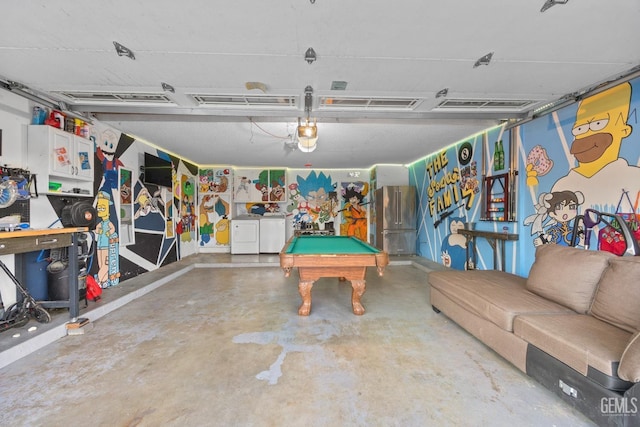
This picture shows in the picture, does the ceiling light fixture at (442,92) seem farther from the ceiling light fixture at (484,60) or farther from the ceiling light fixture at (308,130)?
the ceiling light fixture at (308,130)

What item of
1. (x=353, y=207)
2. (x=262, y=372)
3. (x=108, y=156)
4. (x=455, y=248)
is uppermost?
(x=108, y=156)

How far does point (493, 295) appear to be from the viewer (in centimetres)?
234

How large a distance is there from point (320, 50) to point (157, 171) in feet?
14.6

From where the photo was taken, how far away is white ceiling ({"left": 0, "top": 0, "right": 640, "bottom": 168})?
1.68m

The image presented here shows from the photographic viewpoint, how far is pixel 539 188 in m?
3.28

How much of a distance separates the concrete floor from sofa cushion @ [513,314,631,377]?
35 centimetres

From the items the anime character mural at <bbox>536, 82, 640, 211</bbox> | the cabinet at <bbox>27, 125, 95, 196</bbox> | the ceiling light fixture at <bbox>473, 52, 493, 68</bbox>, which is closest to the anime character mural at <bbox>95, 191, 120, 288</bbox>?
the cabinet at <bbox>27, 125, 95, 196</bbox>

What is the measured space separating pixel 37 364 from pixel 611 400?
3.91 metres

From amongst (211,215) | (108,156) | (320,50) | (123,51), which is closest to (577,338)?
(320,50)

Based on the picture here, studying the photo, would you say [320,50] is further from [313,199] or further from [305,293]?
[313,199]

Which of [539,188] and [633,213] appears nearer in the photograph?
[633,213]

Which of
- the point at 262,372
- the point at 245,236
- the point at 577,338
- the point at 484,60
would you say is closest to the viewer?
the point at 577,338

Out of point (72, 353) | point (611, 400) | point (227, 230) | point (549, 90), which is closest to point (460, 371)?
point (611, 400)

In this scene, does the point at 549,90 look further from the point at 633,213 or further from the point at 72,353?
the point at 72,353
